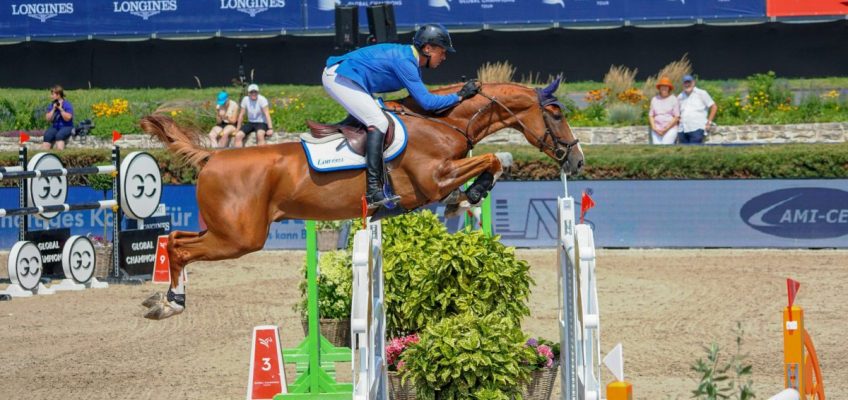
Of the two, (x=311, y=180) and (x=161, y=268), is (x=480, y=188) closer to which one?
(x=311, y=180)

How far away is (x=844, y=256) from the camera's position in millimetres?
13812

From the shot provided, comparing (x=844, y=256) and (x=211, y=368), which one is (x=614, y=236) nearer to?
(x=844, y=256)

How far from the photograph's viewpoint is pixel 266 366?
7141mm

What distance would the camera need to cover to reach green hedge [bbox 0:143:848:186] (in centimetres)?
1455

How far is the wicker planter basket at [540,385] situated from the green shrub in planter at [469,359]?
0.55ft

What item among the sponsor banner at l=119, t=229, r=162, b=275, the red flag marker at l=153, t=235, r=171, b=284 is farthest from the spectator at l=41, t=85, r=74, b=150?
the red flag marker at l=153, t=235, r=171, b=284

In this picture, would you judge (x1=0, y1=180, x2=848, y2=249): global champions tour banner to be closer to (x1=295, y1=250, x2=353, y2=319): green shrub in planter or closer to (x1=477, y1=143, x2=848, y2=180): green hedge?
(x1=477, y1=143, x2=848, y2=180): green hedge

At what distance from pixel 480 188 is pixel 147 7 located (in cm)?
2068

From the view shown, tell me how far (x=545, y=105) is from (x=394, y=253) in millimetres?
1363

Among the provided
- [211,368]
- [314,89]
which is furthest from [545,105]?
[314,89]

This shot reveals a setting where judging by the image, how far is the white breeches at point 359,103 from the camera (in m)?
7.00

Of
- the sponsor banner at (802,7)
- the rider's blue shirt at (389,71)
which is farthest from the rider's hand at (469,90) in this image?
the sponsor banner at (802,7)

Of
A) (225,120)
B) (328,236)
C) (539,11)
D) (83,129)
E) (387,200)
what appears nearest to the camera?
(387,200)

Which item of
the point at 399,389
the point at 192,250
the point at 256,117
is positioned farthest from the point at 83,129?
the point at 399,389
